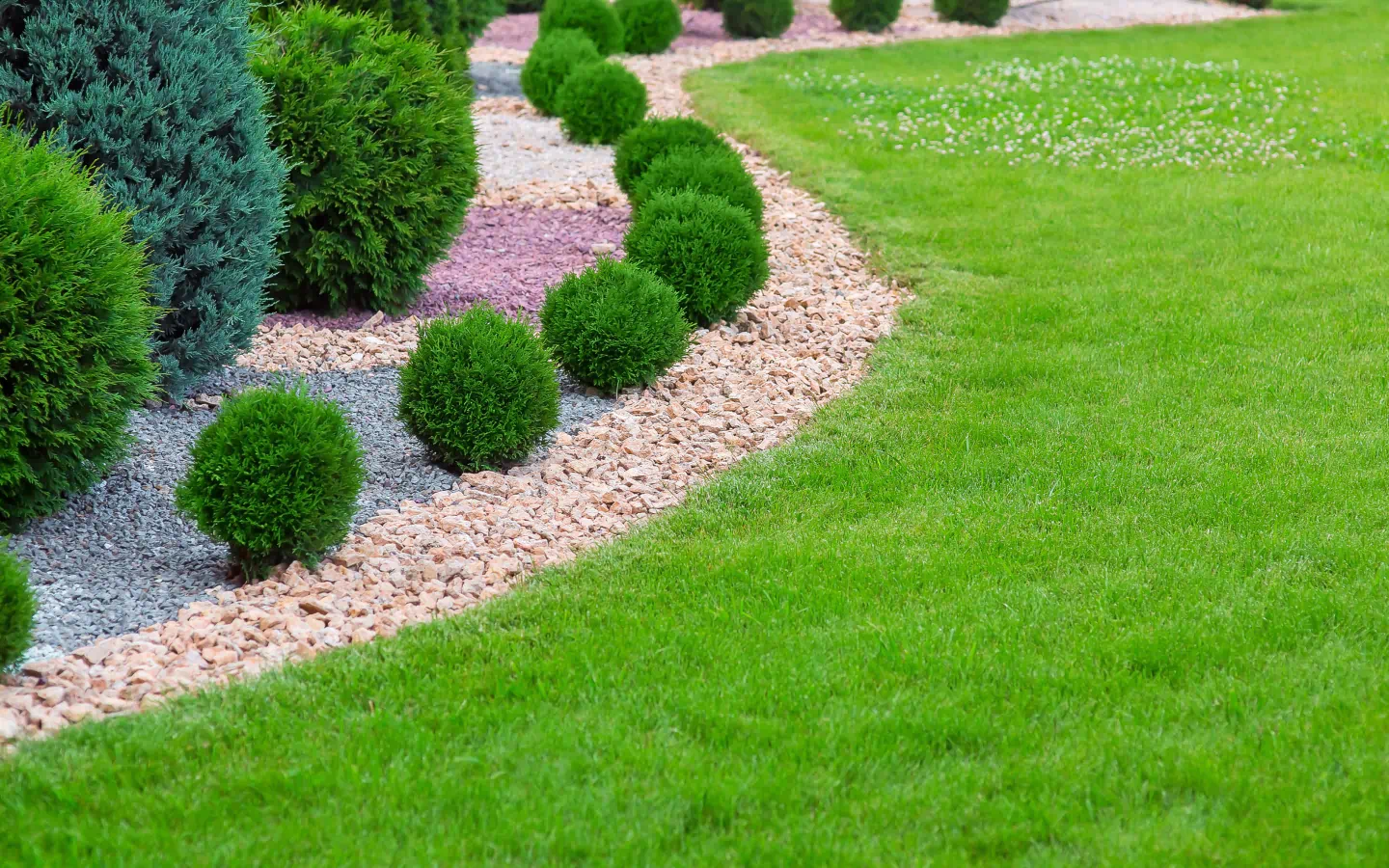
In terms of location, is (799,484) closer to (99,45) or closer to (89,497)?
(89,497)

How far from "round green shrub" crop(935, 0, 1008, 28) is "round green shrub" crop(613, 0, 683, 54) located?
5129mm

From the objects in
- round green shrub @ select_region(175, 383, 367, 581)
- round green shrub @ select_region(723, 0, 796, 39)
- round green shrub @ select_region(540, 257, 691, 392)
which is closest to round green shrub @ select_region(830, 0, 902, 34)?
round green shrub @ select_region(723, 0, 796, 39)

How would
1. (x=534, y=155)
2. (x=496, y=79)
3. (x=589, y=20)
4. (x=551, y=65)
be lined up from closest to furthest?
1. (x=534, y=155)
2. (x=551, y=65)
3. (x=496, y=79)
4. (x=589, y=20)

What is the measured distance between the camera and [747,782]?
336 centimetres

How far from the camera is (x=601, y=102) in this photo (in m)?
11.4

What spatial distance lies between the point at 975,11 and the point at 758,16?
366 centimetres

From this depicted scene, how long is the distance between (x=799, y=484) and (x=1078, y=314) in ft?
9.00

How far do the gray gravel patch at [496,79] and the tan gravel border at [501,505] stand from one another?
687 cm

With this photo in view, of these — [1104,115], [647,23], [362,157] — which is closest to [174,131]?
[362,157]

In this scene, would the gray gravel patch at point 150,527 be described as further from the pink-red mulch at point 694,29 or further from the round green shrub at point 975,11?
the round green shrub at point 975,11

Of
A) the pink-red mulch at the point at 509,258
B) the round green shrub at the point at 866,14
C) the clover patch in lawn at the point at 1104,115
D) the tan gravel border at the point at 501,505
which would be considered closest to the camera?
the tan gravel border at the point at 501,505

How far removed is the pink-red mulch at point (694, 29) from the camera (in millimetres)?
18531

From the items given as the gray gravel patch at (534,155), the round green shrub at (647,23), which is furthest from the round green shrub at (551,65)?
the round green shrub at (647,23)

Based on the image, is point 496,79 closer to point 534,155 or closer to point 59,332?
point 534,155
